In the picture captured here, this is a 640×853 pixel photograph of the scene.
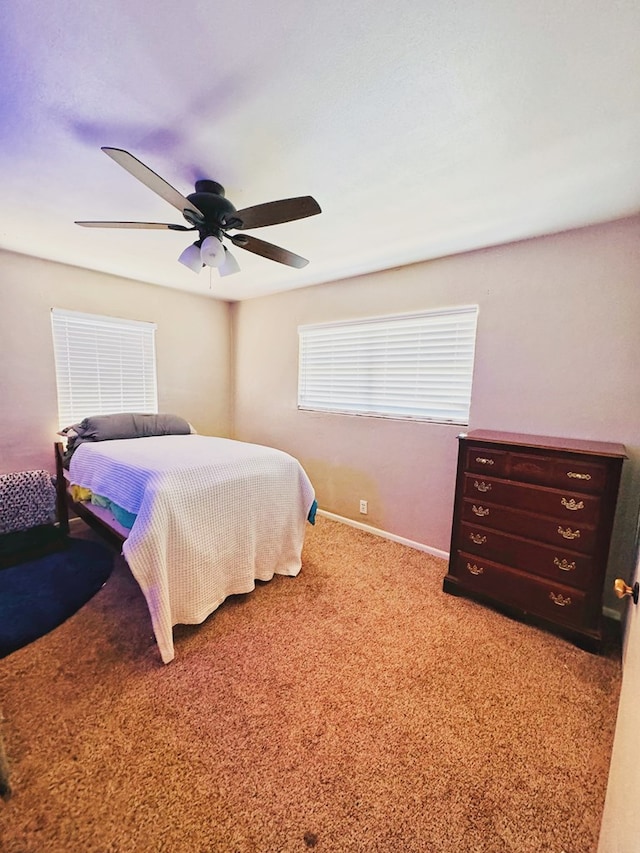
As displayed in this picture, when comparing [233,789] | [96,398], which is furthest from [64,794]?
[96,398]

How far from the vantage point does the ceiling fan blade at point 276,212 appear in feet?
4.51

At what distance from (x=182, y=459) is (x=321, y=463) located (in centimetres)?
161

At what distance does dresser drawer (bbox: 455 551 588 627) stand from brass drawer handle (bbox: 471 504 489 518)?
0.28 meters

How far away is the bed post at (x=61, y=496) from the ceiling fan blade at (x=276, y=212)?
2.53 meters

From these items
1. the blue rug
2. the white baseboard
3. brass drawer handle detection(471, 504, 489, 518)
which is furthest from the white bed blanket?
brass drawer handle detection(471, 504, 489, 518)

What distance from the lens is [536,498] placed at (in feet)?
6.27

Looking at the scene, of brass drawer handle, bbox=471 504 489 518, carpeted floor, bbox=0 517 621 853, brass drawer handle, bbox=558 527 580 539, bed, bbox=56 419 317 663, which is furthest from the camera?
brass drawer handle, bbox=471 504 489 518

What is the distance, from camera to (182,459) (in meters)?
2.22

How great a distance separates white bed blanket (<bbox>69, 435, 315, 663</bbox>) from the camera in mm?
1687

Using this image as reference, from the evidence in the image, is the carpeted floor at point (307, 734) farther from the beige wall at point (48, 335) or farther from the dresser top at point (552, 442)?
the beige wall at point (48, 335)

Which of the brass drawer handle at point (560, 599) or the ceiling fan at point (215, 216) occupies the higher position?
the ceiling fan at point (215, 216)

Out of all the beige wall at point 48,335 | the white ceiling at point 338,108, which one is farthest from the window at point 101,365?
the white ceiling at point 338,108

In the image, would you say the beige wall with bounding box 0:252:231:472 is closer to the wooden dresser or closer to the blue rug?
the blue rug

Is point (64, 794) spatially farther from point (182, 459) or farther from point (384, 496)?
point (384, 496)
